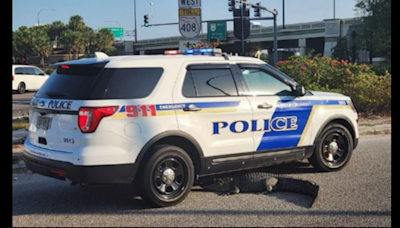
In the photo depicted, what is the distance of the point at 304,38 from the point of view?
67062 millimetres

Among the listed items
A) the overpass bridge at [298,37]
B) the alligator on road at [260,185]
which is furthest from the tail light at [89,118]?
the overpass bridge at [298,37]

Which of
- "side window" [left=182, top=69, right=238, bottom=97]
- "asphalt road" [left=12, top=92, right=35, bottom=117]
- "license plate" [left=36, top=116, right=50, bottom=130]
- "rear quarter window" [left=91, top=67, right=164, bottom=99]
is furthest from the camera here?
"asphalt road" [left=12, top=92, right=35, bottom=117]

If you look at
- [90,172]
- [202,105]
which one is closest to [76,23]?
[202,105]

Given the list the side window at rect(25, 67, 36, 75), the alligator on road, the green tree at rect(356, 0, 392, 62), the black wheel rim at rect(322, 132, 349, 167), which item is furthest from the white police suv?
the green tree at rect(356, 0, 392, 62)

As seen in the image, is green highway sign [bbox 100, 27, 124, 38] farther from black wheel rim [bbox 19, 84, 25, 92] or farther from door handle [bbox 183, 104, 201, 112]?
door handle [bbox 183, 104, 201, 112]

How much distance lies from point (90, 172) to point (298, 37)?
216 feet

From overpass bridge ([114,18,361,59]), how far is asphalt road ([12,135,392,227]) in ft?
146

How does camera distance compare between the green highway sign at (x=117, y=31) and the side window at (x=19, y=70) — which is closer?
the side window at (x=19, y=70)

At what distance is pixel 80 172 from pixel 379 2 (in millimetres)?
35707

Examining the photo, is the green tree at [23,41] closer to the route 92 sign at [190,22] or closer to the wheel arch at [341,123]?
the route 92 sign at [190,22]

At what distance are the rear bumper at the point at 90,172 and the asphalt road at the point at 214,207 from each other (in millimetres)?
422

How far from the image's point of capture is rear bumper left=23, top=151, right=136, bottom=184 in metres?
4.93

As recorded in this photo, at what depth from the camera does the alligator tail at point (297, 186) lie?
228 inches

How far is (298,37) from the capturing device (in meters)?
67.6
